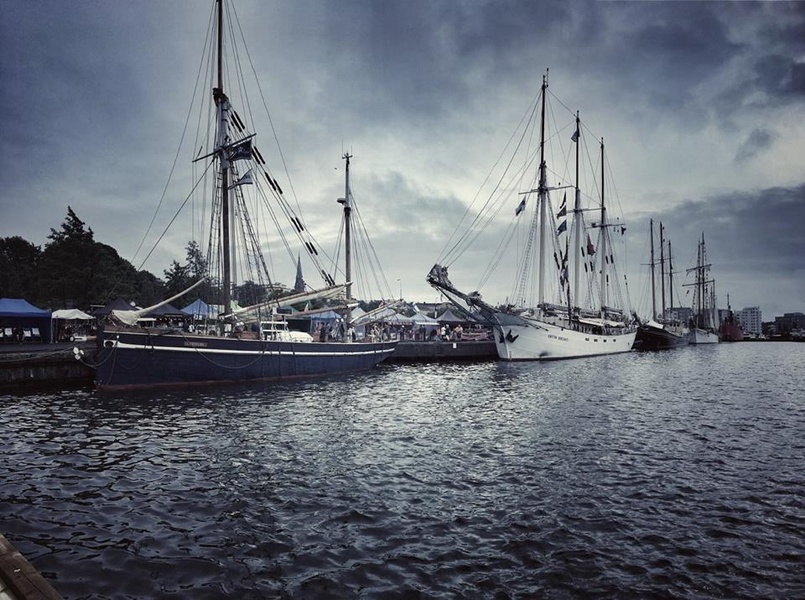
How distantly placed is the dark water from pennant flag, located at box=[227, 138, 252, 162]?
16300 millimetres

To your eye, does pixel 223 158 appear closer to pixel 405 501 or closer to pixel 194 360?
pixel 194 360

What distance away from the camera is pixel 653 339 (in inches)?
3054

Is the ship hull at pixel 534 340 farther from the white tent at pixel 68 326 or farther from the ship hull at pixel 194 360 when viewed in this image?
the white tent at pixel 68 326

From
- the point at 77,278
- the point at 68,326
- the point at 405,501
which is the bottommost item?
the point at 405,501

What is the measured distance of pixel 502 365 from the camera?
41.9m

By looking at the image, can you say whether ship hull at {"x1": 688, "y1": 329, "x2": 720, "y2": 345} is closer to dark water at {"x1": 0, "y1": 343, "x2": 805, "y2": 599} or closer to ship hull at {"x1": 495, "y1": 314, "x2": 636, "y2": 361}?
ship hull at {"x1": 495, "y1": 314, "x2": 636, "y2": 361}

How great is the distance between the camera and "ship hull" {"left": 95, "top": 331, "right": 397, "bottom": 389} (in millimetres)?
23266

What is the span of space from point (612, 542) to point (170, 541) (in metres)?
7.58

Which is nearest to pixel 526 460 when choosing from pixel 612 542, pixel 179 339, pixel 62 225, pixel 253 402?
pixel 612 542

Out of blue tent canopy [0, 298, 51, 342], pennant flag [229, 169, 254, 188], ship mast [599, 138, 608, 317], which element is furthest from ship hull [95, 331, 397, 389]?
ship mast [599, 138, 608, 317]

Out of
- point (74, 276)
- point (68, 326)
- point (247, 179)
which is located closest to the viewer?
point (247, 179)

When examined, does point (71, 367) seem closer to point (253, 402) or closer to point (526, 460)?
point (253, 402)

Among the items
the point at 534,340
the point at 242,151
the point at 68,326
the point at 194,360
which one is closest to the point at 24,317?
the point at 68,326

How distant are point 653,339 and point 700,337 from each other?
28516 millimetres
